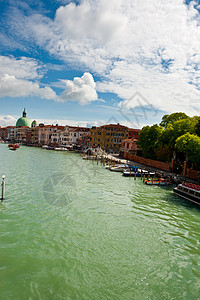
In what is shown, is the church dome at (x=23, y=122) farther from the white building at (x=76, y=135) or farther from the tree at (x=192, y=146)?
the tree at (x=192, y=146)

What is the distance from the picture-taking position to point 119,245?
33.3ft

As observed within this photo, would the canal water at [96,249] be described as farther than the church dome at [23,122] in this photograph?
No

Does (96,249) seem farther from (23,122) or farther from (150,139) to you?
(23,122)

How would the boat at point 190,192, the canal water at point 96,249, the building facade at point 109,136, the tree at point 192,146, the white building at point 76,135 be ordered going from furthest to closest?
the white building at point 76,135 → the building facade at point 109,136 → the tree at point 192,146 → the boat at point 190,192 → the canal water at point 96,249

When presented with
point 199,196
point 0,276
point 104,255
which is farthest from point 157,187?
point 0,276

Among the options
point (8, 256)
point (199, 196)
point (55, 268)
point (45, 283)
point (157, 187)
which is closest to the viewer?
point (45, 283)

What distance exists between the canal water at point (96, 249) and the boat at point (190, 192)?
88.0 inches

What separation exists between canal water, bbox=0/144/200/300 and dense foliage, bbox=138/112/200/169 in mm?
8664

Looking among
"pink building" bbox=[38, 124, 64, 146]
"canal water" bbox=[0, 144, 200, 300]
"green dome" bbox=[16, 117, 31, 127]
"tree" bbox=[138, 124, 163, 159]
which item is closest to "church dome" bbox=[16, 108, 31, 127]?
"green dome" bbox=[16, 117, 31, 127]

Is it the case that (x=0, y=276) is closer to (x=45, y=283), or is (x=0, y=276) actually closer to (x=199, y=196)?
(x=45, y=283)

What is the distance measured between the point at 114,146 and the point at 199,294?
68967mm

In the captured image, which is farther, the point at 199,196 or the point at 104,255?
the point at 199,196

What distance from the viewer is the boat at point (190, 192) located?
1866 centimetres

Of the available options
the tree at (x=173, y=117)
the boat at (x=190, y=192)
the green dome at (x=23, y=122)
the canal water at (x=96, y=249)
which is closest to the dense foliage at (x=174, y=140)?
the tree at (x=173, y=117)
